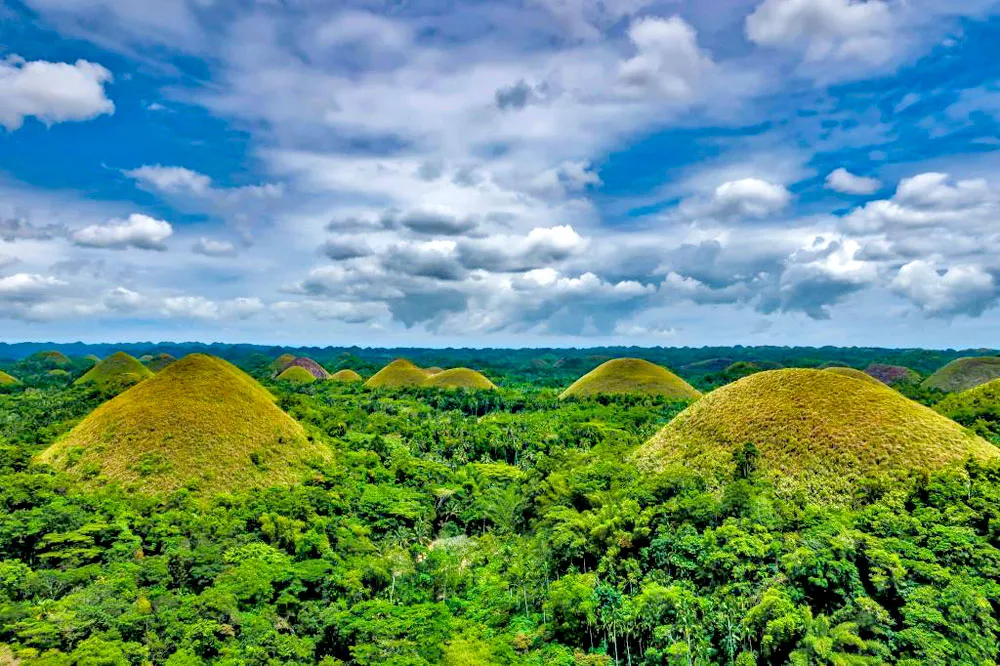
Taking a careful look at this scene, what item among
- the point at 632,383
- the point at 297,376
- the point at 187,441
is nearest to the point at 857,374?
the point at 632,383

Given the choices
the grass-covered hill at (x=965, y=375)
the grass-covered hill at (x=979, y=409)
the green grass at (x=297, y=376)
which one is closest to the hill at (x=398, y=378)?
the green grass at (x=297, y=376)

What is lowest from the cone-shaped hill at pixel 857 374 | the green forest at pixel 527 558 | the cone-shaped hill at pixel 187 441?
the green forest at pixel 527 558

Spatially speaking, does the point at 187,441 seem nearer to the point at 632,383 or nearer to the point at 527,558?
the point at 527,558

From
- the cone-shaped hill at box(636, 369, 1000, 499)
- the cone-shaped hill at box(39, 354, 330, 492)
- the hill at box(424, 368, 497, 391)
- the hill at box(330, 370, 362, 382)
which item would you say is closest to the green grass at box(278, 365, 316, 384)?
the hill at box(330, 370, 362, 382)

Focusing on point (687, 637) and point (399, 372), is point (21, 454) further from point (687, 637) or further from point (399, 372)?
point (399, 372)

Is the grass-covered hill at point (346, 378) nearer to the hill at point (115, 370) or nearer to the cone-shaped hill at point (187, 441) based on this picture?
the hill at point (115, 370)

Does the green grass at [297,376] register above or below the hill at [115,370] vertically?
below
